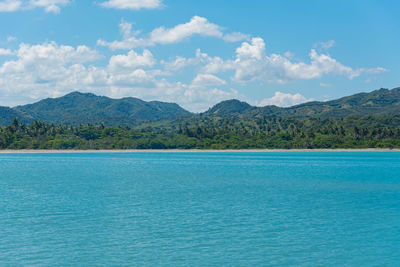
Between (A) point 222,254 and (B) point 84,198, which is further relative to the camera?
(B) point 84,198

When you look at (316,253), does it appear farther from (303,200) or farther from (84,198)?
(84,198)

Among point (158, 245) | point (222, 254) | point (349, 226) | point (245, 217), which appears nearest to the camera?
point (222, 254)

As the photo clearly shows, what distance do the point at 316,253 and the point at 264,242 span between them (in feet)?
11.5

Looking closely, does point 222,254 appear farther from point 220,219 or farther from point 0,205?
point 0,205

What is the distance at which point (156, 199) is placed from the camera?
46.0 metres

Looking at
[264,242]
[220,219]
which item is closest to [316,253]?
[264,242]

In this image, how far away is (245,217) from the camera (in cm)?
3522

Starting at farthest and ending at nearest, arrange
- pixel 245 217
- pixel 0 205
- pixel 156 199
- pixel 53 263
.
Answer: pixel 156 199 < pixel 0 205 < pixel 245 217 < pixel 53 263

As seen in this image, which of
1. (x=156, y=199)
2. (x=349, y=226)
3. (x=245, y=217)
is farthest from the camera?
(x=156, y=199)

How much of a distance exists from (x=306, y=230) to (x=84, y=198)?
2584 cm

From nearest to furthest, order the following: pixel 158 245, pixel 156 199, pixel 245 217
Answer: pixel 158 245, pixel 245 217, pixel 156 199

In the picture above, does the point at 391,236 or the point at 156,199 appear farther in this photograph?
the point at 156,199

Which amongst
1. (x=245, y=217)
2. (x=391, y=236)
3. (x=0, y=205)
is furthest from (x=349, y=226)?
(x=0, y=205)

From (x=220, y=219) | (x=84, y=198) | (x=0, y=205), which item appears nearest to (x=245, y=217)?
(x=220, y=219)
